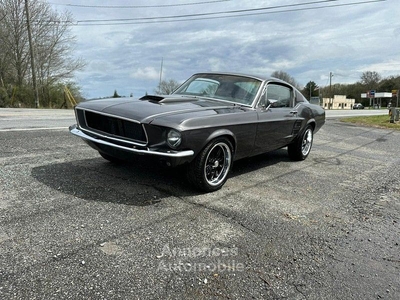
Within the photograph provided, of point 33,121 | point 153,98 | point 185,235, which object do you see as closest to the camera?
point 185,235

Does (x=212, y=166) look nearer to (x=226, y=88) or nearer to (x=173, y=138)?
(x=173, y=138)

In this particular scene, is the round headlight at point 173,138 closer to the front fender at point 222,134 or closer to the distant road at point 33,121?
the front fender at point 222,134

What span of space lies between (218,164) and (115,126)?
1337mm

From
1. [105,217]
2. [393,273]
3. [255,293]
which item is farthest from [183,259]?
[393,273]

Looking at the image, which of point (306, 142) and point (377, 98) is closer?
point (306, 142)

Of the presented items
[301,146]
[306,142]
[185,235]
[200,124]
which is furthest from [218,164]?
[306,142]

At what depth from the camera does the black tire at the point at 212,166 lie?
11.9 feet

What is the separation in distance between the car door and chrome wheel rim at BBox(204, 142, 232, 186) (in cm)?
73

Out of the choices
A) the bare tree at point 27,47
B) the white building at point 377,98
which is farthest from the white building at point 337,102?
the bare tree at point 27,47

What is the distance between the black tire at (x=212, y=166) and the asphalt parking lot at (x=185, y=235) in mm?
191

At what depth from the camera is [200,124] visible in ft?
11.4

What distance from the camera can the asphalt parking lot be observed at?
2.09 meters

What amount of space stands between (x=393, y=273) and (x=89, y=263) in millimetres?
2270

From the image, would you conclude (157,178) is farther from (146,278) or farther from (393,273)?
(393,273)
